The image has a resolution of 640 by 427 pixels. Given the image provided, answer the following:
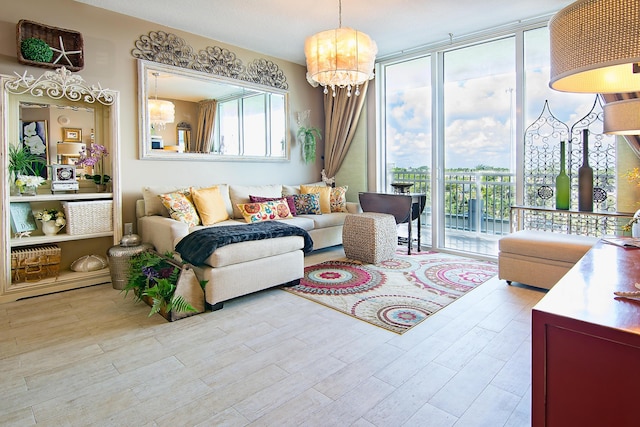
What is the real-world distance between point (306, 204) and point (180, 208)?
5.28ft

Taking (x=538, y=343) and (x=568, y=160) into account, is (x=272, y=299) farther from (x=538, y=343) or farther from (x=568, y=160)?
(x=568, y=160)

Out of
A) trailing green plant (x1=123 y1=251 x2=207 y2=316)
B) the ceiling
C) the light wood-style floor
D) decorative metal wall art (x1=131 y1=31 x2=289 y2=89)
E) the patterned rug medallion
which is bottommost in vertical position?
the light wood-style floor

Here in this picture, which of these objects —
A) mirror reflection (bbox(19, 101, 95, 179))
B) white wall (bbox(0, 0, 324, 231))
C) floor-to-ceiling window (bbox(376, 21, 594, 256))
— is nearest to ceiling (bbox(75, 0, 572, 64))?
white wall (bbox(0, 0, 324, 231))

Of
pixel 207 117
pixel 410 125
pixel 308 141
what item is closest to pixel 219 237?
pixel 207 117

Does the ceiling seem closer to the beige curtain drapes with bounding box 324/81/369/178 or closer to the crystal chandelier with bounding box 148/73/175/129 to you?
the crystal chandelier with bounding box 148/73/175/129

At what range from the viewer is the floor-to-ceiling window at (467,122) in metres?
4.02

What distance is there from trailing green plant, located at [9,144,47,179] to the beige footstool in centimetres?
298

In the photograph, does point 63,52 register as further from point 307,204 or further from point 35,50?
point 307,204

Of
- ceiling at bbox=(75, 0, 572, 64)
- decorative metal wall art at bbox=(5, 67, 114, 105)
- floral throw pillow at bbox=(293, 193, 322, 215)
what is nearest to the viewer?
decorative metal wall art at bbox=(5, 67, 114, 105)

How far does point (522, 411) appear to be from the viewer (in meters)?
1.59

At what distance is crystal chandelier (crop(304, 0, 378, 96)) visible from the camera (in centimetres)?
310

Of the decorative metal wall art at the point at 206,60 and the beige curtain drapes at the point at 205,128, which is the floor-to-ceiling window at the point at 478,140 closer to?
the decorative metal wall art at the point at 206,60

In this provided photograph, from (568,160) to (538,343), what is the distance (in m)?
3.45

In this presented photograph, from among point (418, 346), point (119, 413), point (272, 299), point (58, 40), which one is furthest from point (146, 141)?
point (418, 346)
